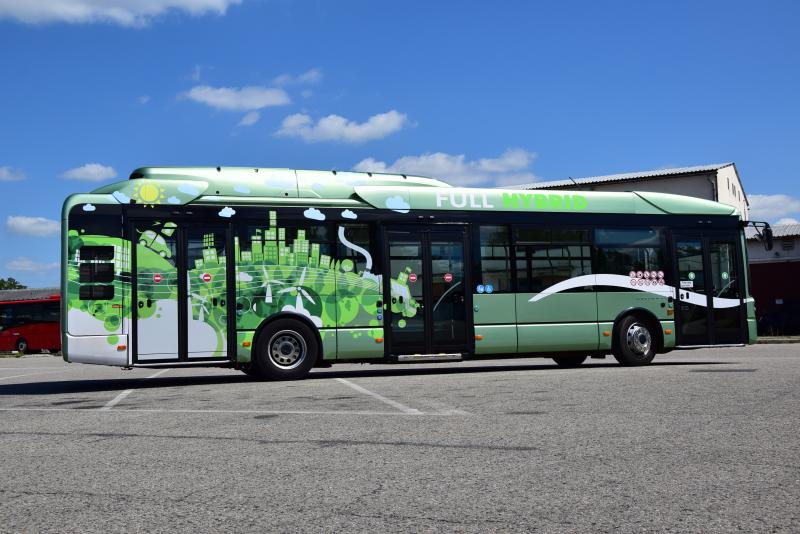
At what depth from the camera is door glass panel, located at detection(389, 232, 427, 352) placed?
516 inches

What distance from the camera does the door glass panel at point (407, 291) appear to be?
1309cm

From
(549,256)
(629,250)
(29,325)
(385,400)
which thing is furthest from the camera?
(29,325)

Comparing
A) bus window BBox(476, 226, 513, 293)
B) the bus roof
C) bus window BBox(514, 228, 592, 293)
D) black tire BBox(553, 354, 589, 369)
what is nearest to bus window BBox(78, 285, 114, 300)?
the bus roof

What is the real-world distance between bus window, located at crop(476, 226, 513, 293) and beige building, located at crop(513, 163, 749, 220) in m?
35.5

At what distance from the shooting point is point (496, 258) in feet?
45.3

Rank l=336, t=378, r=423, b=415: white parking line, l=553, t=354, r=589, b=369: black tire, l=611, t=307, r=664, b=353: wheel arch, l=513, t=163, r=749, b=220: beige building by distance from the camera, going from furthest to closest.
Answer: l=513, t=163, r=749, b=220: beige building, l=553, t=354, r=589, b=369: black tire, l=611, t=307, r=664, b=353: wheel arch, l=336, t=378, r=423, b=415: white parking line

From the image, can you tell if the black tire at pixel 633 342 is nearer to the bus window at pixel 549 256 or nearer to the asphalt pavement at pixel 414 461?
the bus window at pixel 549 256

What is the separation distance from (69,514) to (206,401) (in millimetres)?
5535

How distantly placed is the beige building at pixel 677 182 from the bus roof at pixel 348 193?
111 ft

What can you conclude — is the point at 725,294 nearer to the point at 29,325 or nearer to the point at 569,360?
the point at 569,360

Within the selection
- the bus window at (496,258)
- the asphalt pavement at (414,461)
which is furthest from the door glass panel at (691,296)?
the asphalt pavement at (414,461)

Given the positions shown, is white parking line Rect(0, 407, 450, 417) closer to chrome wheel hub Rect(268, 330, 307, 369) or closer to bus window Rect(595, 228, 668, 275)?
chrome wheel hub Rect(268, 330, 307, 369)

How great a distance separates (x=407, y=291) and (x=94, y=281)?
16.3 feet

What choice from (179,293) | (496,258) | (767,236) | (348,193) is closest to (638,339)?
(496,258)
